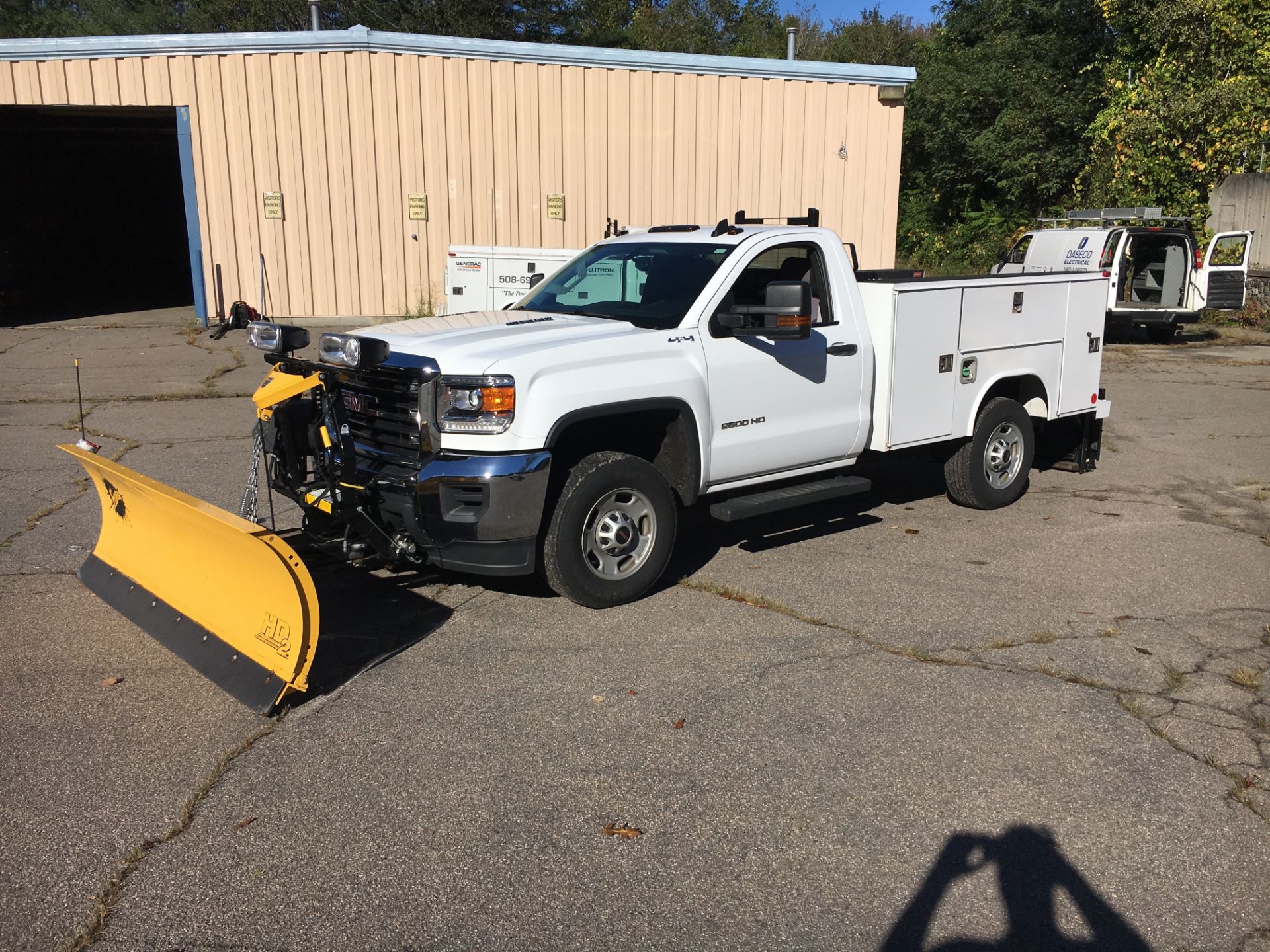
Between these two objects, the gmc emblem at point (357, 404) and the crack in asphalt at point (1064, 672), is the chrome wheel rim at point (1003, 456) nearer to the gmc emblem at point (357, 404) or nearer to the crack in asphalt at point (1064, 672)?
the crack in asphalt at point (1064, 672)

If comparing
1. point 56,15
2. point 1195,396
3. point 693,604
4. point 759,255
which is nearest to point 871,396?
point 759,255

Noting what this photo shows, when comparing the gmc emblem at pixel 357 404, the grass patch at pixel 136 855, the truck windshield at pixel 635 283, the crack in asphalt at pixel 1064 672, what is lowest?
the crack in asphalt at pixel 1064 672

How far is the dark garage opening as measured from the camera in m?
21.9

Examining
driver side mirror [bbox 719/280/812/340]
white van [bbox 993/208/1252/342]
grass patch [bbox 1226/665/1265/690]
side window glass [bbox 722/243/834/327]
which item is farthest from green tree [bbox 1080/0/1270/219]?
grass patch [bbox 1226/665/1265/690]

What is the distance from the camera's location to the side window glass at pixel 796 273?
6723 millimetres

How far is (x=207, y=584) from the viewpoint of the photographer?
5.09 meters

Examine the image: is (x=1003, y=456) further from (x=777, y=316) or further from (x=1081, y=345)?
(x=777, y=316)

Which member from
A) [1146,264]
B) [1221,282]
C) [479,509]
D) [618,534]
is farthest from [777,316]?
[1146,264]

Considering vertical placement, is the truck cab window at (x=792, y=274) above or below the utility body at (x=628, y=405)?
above

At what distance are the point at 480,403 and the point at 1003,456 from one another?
15.0 ft

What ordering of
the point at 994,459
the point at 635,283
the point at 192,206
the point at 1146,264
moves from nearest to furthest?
the point at 635,283 → the point at 994,459 → the point at 192,206 → the point at 1146,264

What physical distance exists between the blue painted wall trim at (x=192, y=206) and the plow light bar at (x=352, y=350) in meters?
13.3

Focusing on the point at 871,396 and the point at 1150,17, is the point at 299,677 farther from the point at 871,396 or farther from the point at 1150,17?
the point at 1150,17

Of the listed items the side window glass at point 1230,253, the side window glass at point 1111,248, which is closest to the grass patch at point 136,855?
the side window glass at point 1111,248
